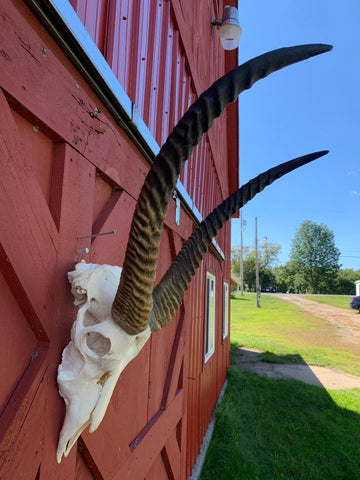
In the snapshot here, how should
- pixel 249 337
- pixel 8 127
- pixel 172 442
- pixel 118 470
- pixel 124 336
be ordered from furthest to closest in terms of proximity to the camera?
pixel 249 337
pixel 172 442
pixel 118 470
pixel 124 336
pixel 8 127

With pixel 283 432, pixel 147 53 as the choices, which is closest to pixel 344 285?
pixel 283 432

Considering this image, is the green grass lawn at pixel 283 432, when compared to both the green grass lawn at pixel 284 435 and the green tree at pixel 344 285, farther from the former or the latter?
the green tree at pixel 344 285

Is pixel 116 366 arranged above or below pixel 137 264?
below

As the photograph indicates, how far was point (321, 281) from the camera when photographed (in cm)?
7012

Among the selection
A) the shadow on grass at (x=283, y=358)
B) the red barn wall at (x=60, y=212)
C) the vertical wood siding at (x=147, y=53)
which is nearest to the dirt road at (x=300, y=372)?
the shadow on grass at (x=283, y=358)

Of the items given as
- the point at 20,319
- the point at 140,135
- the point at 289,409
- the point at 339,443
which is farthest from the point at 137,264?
the point at 289,409

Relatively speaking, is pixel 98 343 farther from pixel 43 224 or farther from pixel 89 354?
pixel 43 224

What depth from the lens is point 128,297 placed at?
896 millimetres

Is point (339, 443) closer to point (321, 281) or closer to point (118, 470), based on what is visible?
point (118, 470)

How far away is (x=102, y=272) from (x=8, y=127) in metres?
0.54

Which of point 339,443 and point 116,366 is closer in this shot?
point 116,366

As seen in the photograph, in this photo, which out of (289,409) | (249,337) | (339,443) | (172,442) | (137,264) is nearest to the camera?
(137,264)

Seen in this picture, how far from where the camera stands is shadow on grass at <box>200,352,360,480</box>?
189 inches

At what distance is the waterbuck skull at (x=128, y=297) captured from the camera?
0.72 m
